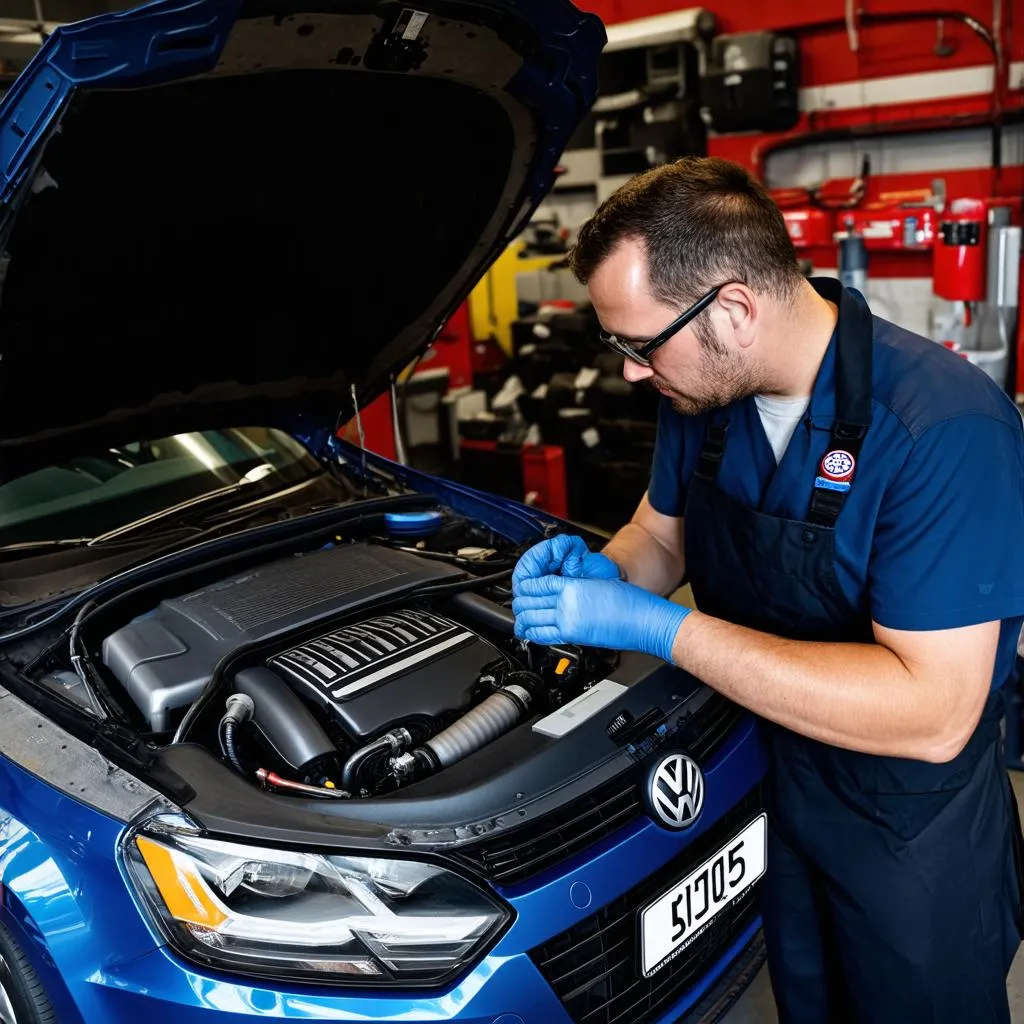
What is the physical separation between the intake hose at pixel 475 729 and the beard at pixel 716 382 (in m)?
0.51

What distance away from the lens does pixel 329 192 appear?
1896mm

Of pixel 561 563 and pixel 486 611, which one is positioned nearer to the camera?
pixel 561 563

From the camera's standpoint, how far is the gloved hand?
163 cm

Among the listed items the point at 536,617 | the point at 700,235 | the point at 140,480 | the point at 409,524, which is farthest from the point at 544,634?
the point at 140,480

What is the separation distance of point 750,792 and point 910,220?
130 inches

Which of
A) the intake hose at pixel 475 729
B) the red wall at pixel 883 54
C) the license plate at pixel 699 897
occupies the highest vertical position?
the red wall at pixel 883 54

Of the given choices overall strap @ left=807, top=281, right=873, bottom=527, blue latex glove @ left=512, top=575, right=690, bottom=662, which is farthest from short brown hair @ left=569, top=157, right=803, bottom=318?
blue latex glove @ left=512, top=575, right=690, bottom=662

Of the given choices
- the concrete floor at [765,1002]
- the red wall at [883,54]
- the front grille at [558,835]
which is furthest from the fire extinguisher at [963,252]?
the front grille at [558,835]

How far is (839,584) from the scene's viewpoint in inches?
→ 52.2

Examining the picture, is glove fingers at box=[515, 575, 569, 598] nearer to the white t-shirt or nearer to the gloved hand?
the gloved hand

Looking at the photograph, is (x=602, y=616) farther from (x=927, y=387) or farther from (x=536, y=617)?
(x=927, y=387)

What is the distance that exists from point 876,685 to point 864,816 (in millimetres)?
288

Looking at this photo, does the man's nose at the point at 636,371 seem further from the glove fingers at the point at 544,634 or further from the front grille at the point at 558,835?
the front grille at the point at 558,835

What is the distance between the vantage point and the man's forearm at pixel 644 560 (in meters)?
1.76
